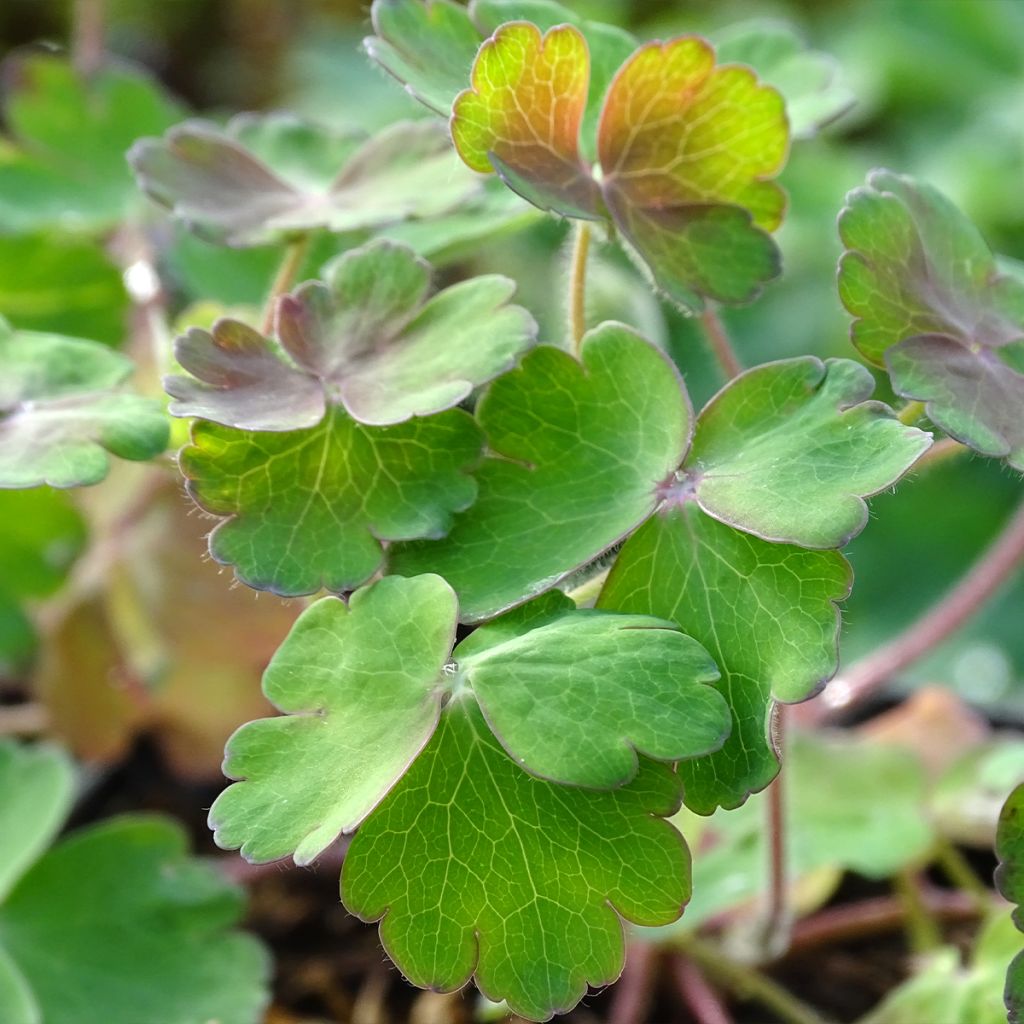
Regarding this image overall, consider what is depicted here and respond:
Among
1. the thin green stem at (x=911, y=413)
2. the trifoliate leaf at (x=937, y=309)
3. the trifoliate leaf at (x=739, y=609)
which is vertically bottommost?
the trifoliate leaf at (x=739, y=609)

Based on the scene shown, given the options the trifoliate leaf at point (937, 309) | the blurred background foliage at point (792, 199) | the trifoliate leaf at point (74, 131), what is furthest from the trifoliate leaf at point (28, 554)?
the trifoliate leaf at point (937, 309)

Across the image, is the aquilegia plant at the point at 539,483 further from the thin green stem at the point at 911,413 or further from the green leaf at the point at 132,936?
the green leaf at the point at 132,936

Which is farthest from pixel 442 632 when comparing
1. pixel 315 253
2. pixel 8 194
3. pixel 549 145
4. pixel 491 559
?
pixel 8 194

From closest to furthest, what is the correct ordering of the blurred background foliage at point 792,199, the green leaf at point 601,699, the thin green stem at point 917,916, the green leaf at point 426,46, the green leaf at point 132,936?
the green leaf at point 601,699 → the green leaf at point 426,46 → the green leaf at point 132,936 → the thin green stem at point 917,916 → the blurred background foliage at point 792,199

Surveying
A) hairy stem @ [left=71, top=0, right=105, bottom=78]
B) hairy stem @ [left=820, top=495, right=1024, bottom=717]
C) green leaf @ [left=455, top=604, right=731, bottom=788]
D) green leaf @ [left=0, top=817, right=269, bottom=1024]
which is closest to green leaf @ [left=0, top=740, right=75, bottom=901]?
green leaf @ [left=0, top=817, right=269, bottom=1024]

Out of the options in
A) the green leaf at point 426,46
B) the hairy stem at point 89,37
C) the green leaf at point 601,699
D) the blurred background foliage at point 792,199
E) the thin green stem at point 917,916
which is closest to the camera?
the green leaf at point 601,699

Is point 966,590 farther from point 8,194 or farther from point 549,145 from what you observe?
point 8,194
